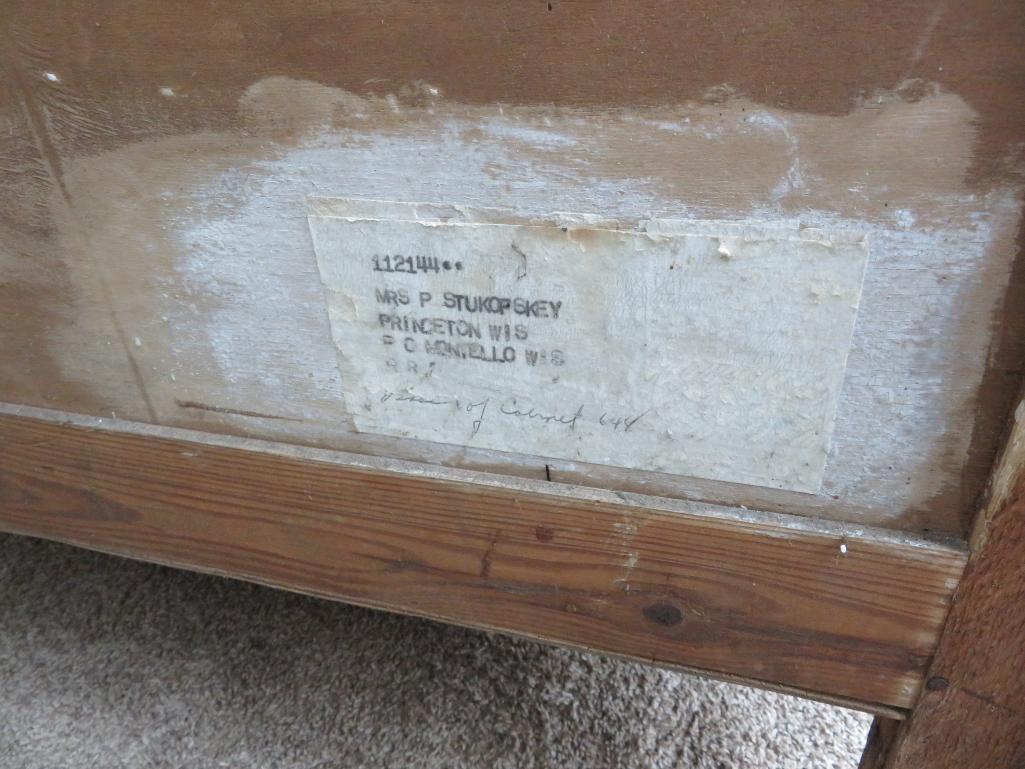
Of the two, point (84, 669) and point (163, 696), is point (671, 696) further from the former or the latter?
point (84, 669)

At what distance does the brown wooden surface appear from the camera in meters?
0.53

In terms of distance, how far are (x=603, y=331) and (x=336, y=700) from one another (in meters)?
0.64

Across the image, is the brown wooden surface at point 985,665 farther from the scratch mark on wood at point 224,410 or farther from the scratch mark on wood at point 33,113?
the scratch mark on wood at point 33,113

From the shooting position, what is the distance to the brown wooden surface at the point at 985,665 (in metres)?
0.53

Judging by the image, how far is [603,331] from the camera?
0.58 metres

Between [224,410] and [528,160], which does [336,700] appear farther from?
[528,160]

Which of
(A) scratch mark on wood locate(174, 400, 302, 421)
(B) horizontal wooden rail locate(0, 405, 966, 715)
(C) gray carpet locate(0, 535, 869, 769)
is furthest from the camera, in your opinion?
(C) gray carpet locate(0, 535, 869, 769)

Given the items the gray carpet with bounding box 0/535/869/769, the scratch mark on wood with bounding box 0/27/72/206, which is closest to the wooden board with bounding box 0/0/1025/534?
the scratch mark on wood with bounding box 0/27/72/206

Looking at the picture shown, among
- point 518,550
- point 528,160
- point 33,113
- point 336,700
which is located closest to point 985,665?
point 518,550

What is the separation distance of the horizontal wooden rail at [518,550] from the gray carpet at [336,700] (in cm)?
24

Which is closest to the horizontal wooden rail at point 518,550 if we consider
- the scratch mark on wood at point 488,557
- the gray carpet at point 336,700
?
the scratch mark on wood at point 488,557

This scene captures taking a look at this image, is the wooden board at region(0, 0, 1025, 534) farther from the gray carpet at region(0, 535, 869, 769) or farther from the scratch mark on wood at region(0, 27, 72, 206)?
the gray carpet at region(0, 535, 869, 769)

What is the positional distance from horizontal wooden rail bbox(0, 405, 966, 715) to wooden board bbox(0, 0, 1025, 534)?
3 cm

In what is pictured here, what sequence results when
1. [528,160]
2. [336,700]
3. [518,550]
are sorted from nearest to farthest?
[528,160] → [518,550] → [336,700]
